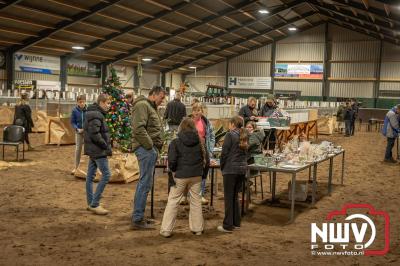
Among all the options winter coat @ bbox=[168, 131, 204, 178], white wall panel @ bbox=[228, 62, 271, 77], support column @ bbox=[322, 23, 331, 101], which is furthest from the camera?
white wall panel @ bbox=[228, 62, 271, 77]

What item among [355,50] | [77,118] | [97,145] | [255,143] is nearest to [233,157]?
[255,143]

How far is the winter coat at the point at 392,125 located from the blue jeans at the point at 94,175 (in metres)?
8.01

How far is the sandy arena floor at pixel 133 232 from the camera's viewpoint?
4.01m

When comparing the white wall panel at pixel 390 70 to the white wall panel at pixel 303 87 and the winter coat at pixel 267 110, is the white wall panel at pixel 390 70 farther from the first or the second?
the winter coat at pixel 267 110

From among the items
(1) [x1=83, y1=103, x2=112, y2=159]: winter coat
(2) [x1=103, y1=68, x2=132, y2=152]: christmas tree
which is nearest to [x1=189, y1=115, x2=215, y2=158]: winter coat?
(1) [x1=83, y1=103, x2=112, y2=159]: winter coat

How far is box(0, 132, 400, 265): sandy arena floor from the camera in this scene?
4.01 m

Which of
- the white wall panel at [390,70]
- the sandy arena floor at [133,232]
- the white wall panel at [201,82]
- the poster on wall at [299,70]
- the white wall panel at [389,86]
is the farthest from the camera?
the white wall panel at [201,82]

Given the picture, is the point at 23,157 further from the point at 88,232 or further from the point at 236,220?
the point at 236,220

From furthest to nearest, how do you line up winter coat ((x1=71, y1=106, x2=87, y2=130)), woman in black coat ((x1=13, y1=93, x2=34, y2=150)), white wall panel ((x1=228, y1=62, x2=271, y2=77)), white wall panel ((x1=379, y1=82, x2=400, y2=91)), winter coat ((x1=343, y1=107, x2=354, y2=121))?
white wall panel ((x1=228, y1=62, x2=271, y2=77)) → white wall panel ((x1=379, y1=82, x2=400, y2=91)) → winter coat ((x1=343, y1=107, x2=354, y2=121)) → woman in black coat ((x1=13, y1=93, x2=34, y2=150)) → winter coat ((x1=71, y1=106, x2=87, y2=130))

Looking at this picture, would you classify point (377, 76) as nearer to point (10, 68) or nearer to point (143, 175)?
point (10, 68)

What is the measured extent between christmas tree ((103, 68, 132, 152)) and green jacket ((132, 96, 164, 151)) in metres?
3.99

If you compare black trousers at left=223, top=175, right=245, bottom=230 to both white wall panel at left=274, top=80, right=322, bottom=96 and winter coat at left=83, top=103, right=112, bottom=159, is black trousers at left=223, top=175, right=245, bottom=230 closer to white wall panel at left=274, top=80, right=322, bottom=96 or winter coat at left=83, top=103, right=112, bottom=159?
winter coat at left=83, top=103, right=112, bottom=159

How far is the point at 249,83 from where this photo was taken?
3344cm

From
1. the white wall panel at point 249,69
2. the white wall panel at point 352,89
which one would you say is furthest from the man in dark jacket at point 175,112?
the white wall panel at point 249,69
